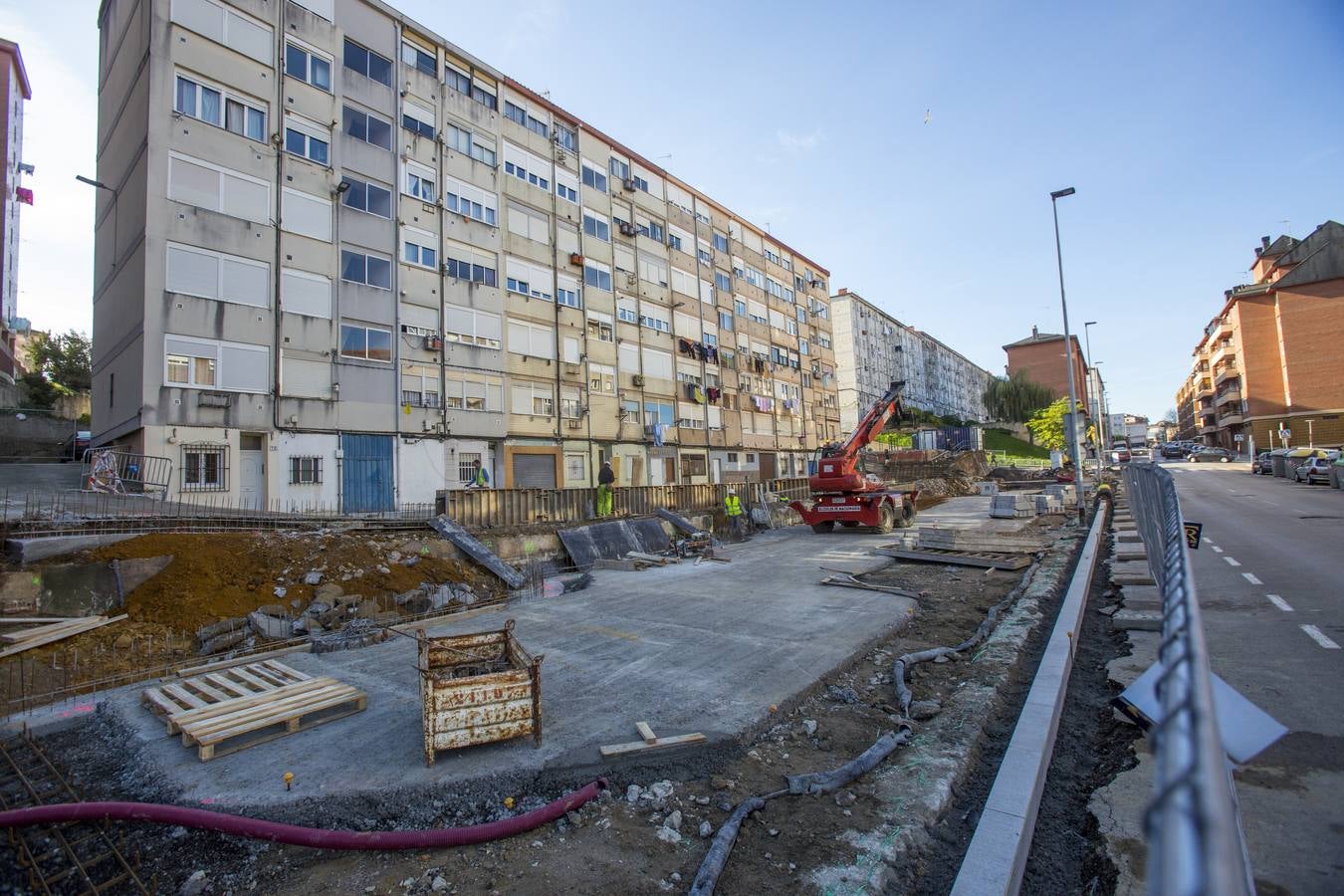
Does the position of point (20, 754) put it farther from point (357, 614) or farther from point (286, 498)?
point (286, 498)

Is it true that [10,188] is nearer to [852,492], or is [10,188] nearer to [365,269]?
[365,269]

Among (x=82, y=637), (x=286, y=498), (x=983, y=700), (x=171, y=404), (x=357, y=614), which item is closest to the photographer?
(x=983, y=700)

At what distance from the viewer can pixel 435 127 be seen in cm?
2648

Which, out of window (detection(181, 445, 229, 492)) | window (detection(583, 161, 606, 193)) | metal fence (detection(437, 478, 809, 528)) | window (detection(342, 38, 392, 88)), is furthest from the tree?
window (detection(181, 445, 229, 492))

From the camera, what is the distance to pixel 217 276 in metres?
19.6

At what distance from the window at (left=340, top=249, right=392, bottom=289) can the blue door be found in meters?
6.03

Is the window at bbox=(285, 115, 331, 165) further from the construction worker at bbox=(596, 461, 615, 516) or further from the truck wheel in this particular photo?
the truck wheel

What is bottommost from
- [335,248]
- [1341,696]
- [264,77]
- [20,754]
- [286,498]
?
[20,754]

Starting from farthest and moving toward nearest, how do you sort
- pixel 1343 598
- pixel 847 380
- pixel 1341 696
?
pixel 847 380
pixel 1343 598
pixel 1341 696

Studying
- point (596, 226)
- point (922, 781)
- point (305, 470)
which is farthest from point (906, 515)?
point (596, 226)

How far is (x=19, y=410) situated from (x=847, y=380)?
224ft

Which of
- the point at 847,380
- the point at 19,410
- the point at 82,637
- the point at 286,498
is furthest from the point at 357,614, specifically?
the point at 847,380

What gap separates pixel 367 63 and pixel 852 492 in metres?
25.5

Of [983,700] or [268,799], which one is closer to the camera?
[268,799]
